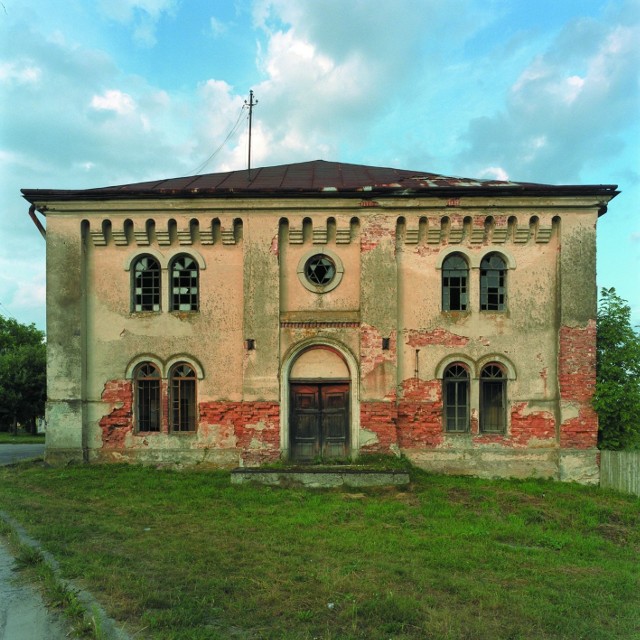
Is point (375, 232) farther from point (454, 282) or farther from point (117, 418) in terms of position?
point (117, 418)

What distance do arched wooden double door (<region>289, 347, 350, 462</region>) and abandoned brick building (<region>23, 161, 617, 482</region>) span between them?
37 millimetres

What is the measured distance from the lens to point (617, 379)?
13602 millimetres

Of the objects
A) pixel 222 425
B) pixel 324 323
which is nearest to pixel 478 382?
pixel 324 323

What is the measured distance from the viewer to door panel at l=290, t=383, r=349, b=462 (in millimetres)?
13844

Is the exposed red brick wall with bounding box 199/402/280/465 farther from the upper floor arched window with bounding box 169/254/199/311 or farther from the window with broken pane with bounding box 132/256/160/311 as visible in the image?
the window with broken pane with bounding box 132/256/160/311

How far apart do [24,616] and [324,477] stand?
24.0ft

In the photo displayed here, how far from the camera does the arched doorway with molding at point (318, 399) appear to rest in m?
13.8

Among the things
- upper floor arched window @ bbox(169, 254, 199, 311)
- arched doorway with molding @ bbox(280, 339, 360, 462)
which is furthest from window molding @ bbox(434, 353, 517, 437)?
upper floor arched window @ bbox(169, 254, 199, 311)

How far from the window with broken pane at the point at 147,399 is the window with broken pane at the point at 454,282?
7.95 metres

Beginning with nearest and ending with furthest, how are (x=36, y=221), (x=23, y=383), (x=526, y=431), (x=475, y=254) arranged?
(x=526, y=431) → (x=475, y=254) → (x=36, y=221) → (x=23, y=383)

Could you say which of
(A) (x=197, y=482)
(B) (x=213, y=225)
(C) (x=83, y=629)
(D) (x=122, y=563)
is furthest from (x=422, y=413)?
(C) (x=83, y=629)

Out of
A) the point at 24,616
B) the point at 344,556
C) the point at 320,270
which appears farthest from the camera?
the point at 320,270

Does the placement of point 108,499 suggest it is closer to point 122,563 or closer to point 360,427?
point 122,563

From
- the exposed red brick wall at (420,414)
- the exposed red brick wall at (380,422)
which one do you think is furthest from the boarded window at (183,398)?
the exposed red brick wall at (420,414)
